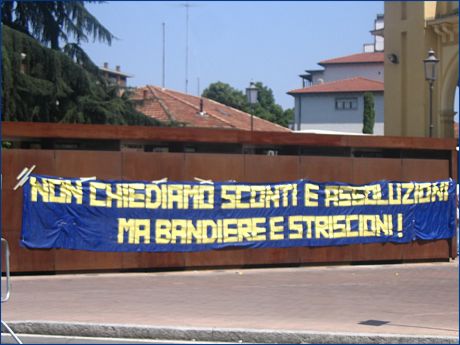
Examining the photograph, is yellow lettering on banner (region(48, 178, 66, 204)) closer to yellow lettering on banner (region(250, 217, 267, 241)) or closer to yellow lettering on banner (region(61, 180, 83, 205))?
yellow lettering on banner (region(61, 180, 83, 205))

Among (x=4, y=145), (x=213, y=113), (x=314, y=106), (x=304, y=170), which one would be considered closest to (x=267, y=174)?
(x=304, y=170)

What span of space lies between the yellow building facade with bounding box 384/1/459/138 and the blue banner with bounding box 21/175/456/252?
10.6ft

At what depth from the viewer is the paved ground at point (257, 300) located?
10.2m

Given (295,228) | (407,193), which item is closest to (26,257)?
(295,228)

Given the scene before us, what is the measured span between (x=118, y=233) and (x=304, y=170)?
177 inches

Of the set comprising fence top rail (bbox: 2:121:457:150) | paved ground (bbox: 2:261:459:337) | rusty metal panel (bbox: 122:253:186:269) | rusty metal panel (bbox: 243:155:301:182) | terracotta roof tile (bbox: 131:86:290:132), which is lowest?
paved ground (bbox: 2:261:459:337)

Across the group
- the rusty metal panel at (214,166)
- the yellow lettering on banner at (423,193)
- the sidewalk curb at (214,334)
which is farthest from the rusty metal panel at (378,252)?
the sidewalk curb at (214,334)

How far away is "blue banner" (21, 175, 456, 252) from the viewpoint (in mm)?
15938

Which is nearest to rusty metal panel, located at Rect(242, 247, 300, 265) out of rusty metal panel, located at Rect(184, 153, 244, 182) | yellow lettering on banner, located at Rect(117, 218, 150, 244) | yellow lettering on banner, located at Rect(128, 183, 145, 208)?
rusty metal panel, located at Rect(184, 153, 244, 182)

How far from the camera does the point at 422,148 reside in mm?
19281

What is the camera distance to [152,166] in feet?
54.5

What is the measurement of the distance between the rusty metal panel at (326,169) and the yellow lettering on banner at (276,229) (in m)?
1.18

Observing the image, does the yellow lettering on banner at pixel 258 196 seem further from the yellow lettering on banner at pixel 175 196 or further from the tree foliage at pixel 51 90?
the tree foliage at pixel 51 90

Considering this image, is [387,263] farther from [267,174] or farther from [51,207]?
[51,207]
